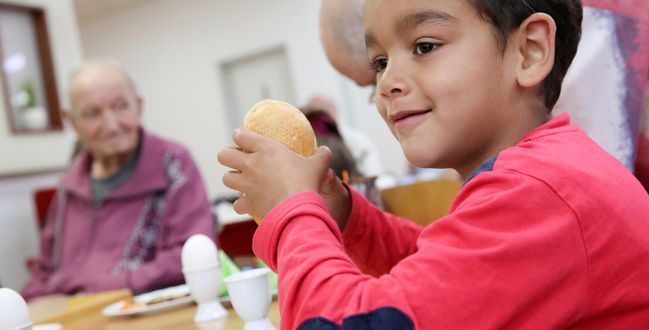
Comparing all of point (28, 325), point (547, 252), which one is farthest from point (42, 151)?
point (547, 252)

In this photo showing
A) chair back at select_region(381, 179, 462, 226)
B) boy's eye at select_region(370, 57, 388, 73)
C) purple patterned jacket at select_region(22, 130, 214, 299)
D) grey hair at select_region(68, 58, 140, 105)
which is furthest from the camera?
grey hair at select_region(68, 58, 140, 105)

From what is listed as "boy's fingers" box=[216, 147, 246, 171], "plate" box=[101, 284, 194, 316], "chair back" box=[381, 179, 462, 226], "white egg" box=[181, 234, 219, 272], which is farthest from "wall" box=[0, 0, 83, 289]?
"boy's fingers" box=[216, 147, 246, 171]

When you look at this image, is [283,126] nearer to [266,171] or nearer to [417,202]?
[266,171]

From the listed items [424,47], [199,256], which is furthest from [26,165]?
[424,47]

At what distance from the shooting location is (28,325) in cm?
99

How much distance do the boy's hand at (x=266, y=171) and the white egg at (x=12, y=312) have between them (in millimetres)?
365

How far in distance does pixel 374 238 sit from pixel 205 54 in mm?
7218

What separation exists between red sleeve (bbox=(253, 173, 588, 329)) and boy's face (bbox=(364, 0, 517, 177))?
0.44 ft

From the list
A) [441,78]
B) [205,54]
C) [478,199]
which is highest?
[205,54]

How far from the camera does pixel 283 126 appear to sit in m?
0.90

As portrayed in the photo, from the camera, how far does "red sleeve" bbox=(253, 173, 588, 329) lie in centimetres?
68

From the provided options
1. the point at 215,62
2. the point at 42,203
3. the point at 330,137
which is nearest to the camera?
the point at 330,137

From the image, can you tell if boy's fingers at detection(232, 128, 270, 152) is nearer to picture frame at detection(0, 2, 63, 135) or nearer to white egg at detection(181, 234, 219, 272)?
white egg at detection(181, 234, 219, 272)

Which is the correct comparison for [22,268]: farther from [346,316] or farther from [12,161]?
[346,316]
